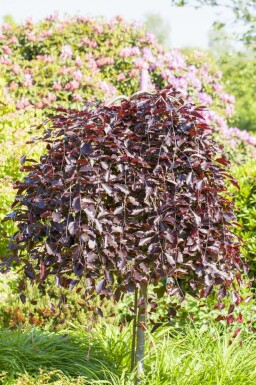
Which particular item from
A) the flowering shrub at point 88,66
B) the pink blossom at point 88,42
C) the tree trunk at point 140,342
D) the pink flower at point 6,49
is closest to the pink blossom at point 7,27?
the flowering shrub at point 88,66

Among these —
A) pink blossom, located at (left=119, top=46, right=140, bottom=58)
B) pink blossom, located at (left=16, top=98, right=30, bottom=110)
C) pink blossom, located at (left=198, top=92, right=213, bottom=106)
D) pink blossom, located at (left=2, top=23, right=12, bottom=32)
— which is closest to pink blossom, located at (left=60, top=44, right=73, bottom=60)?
pink blossom, located at (left=119, top=46, right=140, bottom=58)

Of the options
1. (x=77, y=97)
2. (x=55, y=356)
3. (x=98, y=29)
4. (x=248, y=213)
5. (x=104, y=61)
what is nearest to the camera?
(x=55, y=356)

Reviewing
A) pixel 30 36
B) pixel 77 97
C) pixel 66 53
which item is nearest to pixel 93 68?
pixel 66 53

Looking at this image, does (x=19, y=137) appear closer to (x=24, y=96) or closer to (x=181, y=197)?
(x=24, y=96)

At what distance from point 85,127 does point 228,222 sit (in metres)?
1.03

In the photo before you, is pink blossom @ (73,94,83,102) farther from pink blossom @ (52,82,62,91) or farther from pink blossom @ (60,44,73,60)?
pink blossom @ (60,44,73,60)

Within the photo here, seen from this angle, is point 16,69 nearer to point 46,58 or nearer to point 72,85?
point 46,58

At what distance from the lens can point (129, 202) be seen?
346cm

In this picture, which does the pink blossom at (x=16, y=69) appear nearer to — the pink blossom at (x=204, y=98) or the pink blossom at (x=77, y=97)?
the pink blossom at (x=77, y=97)

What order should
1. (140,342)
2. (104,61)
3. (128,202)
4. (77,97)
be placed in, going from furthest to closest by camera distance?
1. (104,61)
2. (77,97)
3. (140,342)
4. (128,202)

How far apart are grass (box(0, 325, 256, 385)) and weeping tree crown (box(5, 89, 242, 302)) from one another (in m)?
0.64

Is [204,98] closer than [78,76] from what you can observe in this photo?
No

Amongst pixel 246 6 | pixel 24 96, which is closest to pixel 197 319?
pixel 24 96

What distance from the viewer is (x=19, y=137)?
6.36m
